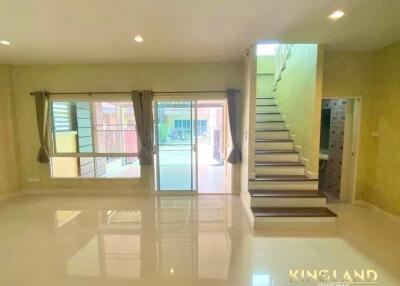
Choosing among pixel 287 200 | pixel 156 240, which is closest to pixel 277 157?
pixel 287 200

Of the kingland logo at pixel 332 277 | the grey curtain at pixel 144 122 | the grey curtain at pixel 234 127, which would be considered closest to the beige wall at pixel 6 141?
the grey curtain at pixel 144 122

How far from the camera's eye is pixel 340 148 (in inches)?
184

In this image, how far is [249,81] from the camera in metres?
3.87

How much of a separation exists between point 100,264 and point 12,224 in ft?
6.88

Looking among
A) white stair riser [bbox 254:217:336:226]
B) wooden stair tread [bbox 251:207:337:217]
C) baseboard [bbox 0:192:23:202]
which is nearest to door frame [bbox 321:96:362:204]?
wooden stair tread [bbox 251:207:337:217]

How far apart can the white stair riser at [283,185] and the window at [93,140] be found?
2599mm

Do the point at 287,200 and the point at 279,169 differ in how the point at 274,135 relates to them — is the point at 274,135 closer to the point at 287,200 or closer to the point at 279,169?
the point at 279,169

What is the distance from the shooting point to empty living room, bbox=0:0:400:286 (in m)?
2.57

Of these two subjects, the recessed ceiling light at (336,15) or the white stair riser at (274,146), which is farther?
the white stair riser at (274,146)

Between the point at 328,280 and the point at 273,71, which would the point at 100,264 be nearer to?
the point at 328,280

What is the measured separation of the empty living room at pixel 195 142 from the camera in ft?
8.43

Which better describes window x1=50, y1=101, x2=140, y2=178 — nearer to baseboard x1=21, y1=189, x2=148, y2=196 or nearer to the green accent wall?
baseboard x1=21, y1=189, x2=148, y2=196

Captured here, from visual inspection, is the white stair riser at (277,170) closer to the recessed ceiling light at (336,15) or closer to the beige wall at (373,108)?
the beige wall at (373,108)

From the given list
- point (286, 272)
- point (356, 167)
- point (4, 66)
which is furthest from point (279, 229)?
point (4, 66)
